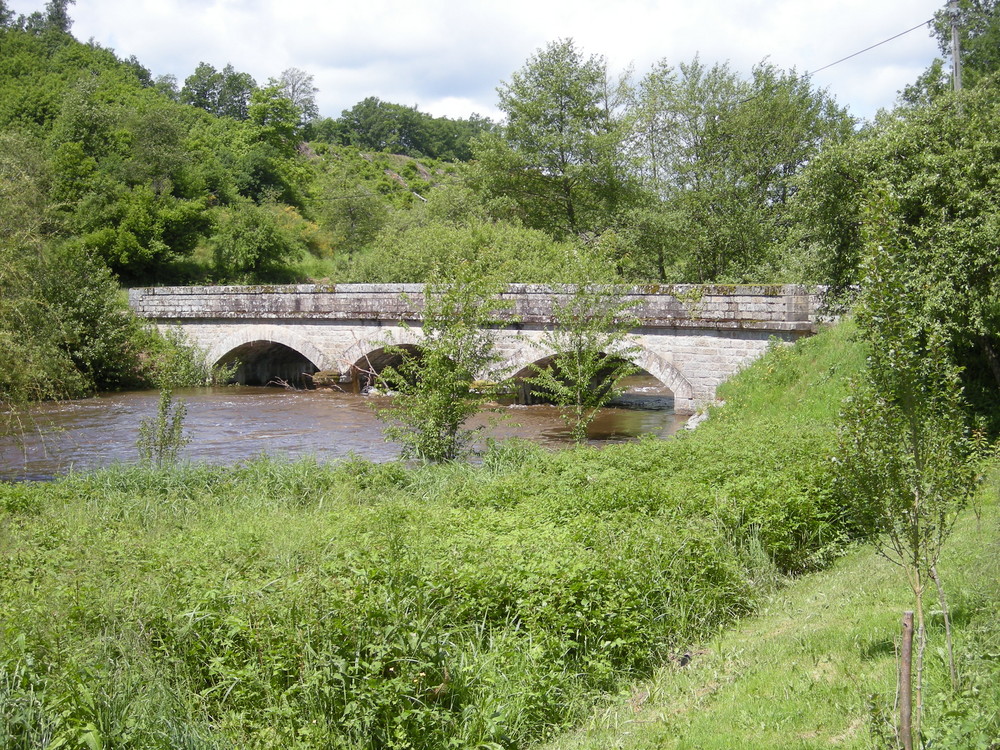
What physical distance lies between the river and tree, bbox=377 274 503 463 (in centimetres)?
61

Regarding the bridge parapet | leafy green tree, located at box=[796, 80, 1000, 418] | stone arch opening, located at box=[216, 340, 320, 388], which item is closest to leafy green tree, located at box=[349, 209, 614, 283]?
the bridge parapet

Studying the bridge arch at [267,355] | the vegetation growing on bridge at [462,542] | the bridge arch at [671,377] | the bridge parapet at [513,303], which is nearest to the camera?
the vegetation growing on bridge at [462,542]

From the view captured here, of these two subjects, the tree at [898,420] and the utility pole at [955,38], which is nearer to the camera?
the tree at [898,420]

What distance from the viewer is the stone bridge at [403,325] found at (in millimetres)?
15961

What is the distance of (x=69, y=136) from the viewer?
1469 inches

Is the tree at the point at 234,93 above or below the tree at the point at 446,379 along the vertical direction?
above

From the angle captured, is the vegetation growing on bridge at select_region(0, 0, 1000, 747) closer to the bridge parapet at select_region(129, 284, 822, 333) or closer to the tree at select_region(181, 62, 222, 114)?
the bridge parapet at select_region(129, 284, 822, 333)

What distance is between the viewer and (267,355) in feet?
88.0

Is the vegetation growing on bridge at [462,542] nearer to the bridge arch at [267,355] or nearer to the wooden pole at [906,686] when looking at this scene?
the wooden pole at [906,686]

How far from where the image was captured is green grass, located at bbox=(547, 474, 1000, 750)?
12.8ft

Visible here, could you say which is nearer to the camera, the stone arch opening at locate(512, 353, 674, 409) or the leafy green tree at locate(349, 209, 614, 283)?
the stone arch opening at locate(512, 353, 674, 409)

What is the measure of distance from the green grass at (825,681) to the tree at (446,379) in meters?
5.85

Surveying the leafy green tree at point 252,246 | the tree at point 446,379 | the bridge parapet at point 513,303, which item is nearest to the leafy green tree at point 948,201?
the bridge parapet at point 513,303

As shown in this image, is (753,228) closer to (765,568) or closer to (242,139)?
(765,568)
